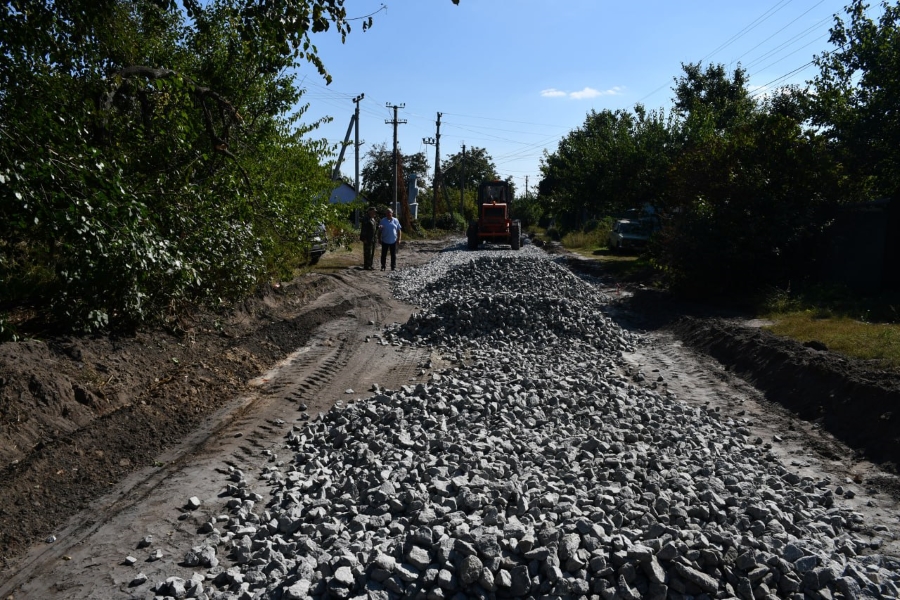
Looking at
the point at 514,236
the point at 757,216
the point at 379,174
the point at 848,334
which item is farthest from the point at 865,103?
the point at 379,174

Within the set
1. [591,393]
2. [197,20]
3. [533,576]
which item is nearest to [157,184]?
[197,20]

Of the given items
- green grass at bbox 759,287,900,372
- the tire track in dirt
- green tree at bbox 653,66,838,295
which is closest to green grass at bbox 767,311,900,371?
green grass at bbox 759,287,900,372

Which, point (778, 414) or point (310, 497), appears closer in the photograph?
point (310, 497)

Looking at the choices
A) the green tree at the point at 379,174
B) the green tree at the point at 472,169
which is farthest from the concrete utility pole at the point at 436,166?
the green tree at the point at 472,169

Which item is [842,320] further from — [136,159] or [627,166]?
[627,166]

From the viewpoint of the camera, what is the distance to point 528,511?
4789 mm

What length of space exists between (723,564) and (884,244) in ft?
43.6

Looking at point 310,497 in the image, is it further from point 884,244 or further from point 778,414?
point 884,244

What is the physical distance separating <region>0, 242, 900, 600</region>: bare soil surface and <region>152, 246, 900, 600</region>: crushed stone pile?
0.35 meters

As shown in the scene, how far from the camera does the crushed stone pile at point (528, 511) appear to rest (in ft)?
13.3

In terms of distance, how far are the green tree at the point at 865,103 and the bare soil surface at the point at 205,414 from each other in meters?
6.06

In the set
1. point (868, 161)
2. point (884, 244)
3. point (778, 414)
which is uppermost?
point (868, 161)

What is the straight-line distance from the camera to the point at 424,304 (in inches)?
661

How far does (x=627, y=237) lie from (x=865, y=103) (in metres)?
17.2
